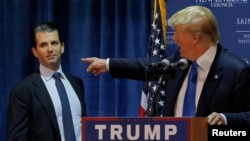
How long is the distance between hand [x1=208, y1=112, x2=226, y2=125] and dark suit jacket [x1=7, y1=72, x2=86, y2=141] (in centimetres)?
150

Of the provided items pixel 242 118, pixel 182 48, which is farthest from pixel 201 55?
pixel 242 118

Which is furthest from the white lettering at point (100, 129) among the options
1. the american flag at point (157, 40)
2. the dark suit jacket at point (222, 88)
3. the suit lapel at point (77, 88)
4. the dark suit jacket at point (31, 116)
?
the american flag at point (157, 40)

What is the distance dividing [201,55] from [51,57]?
3.98ft

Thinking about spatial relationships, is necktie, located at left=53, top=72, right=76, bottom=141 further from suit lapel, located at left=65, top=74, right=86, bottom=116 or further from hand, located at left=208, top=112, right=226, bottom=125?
hand, located at left=208, top=112, right=226, bottom=125

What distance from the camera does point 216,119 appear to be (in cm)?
201

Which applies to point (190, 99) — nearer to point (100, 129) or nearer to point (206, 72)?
point (206, 72)

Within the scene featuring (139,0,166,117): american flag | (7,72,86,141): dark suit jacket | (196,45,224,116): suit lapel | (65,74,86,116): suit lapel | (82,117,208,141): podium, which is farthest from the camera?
(139,0,166,117): american flag

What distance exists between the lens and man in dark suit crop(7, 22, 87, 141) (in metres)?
3.33

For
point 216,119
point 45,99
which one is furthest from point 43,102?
point 216,119

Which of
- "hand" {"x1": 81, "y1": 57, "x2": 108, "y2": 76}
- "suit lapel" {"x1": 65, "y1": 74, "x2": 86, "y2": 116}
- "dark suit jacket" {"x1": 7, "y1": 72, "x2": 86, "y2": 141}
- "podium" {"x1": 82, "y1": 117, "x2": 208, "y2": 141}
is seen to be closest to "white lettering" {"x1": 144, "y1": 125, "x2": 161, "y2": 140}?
"podium" {"x1": 82, "y1": 117, "x2": 208, "y2": 141}

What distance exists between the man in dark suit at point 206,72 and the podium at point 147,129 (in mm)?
551

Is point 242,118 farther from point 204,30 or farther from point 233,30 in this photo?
point 233,30

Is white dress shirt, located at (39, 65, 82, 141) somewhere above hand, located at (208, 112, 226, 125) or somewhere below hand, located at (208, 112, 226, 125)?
below

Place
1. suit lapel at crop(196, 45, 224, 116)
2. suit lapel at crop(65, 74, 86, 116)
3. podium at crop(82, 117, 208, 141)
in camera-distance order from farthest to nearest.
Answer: suit lapel at crop(65, 74, 86, 116)
suit lapel at crop(196, 45, 224, 116)
podium at crop(82, 117, 208, 141)
